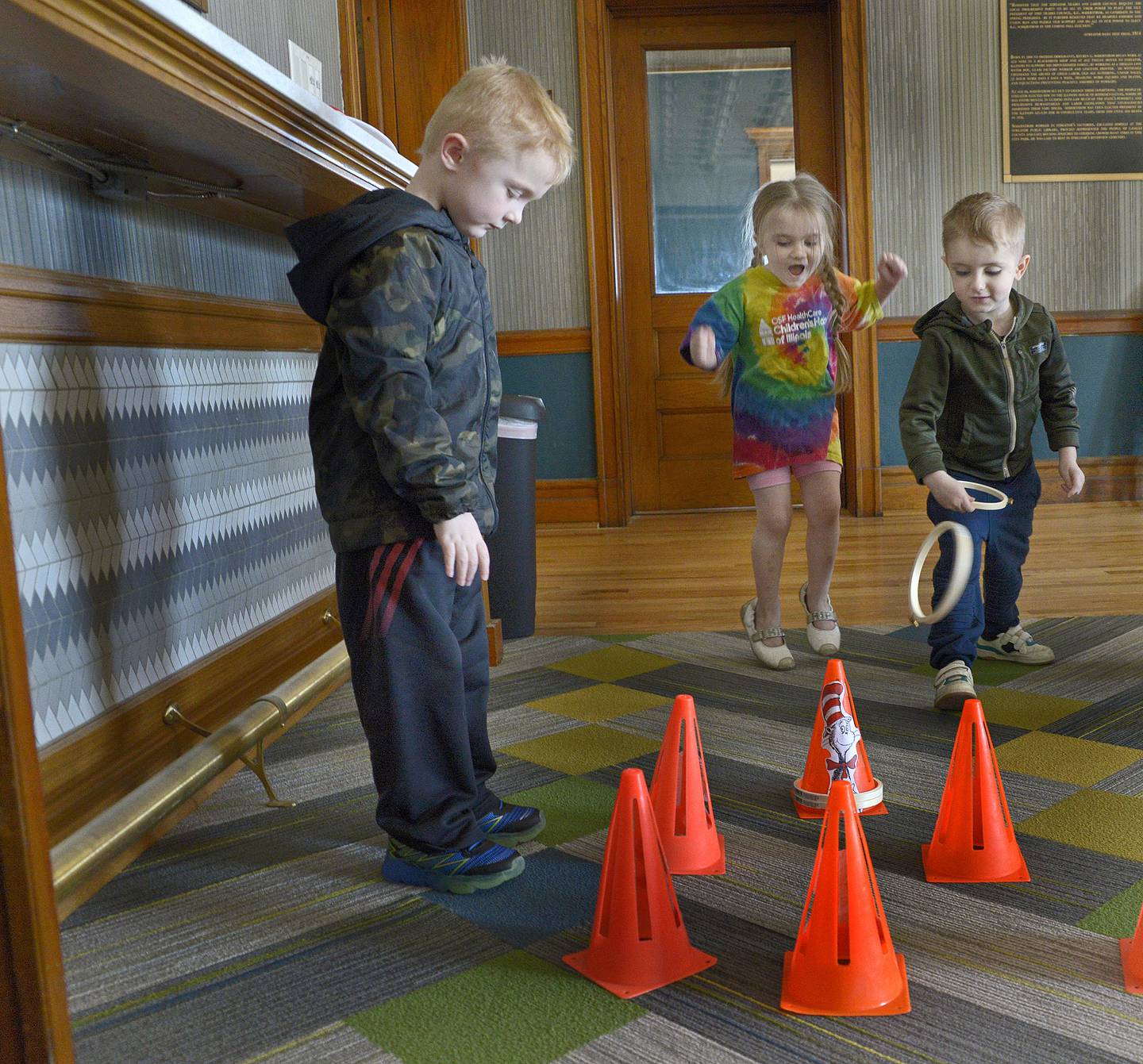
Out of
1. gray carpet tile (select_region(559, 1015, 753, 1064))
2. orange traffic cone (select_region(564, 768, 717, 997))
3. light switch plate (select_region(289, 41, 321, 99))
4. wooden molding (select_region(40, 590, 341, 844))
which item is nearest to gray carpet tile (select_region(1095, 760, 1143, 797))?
orange traffic cone (select_region(564, 768, 717, 997))

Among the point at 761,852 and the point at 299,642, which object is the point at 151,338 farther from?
the point at 761,852

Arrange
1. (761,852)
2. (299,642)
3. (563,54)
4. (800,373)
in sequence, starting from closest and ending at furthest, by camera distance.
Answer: (761,852)
(299,642)
(800,373)
(563,54)

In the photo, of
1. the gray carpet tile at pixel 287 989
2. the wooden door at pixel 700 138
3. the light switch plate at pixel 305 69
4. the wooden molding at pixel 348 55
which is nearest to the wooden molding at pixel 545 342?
the wooden door at pixel 700 138

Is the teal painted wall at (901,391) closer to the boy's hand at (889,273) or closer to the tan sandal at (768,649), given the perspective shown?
the tan sandal at (768,649)

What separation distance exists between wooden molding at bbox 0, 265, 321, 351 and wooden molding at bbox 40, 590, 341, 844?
533 mm

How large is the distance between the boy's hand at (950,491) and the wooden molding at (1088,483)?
9.42 ft

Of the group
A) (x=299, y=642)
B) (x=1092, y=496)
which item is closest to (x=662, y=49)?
(x=1092, y=496)

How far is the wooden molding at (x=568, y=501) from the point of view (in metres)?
5.00

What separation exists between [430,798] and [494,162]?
82cm

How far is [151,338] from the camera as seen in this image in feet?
5.66

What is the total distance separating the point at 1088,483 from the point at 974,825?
4013 millimetres

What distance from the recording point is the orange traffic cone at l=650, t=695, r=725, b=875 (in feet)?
4.74

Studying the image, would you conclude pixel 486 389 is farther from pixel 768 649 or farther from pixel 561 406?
pixel 561 406

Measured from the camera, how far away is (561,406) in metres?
4.97
